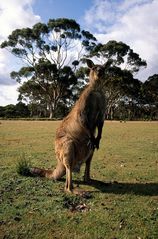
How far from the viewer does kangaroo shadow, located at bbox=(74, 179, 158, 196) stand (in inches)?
280

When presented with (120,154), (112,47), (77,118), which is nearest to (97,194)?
(77,118)

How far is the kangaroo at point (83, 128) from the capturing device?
22.6 ft

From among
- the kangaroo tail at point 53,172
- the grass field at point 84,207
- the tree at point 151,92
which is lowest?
the grass field at point 84,207

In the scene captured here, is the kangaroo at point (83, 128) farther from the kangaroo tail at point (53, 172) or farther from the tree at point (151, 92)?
the tree at point (151, 92)

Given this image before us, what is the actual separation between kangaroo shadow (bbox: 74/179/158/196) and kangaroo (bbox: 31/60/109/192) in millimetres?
626

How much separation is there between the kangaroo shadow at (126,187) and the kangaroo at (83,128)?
626 millimetres

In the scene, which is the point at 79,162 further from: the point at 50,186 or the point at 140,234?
the point at 140,234

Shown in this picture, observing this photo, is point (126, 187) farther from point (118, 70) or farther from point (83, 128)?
point (118, 70)

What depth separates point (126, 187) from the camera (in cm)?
757

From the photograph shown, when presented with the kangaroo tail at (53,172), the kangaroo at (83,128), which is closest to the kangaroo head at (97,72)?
the kangaroo at (83,128)

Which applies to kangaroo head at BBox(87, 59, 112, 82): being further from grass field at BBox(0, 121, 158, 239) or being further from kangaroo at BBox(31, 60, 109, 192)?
grass field at BBox(0, 121, 158, 239)

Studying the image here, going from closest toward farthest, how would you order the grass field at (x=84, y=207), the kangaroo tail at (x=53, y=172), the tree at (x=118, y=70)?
the grass field at (x=84, y=207) → the kangaroo tail at (x=53, y=172) → the tree at (x=118, y=70)

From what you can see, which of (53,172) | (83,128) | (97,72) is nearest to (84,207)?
(83,128)

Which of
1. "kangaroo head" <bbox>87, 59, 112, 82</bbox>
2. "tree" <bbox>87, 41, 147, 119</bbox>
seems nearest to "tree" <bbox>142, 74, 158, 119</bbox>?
"tree" <bbox>87, 41, 147, 119</bbox>
